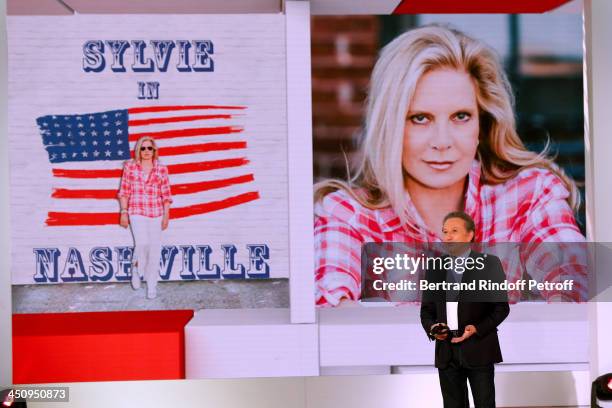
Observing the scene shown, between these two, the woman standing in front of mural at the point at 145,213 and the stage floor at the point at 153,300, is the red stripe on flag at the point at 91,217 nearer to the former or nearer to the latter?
the woman standing in front of mural at the point at 145,213

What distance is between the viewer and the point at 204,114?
827 cm

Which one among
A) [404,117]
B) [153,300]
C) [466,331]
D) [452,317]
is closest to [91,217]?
[153,300]

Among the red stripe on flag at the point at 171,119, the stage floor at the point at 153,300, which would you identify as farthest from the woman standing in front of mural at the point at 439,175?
the red stripe on flag at the point at 171,119

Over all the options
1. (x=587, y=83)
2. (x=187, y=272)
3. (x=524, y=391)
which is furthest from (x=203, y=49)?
(x=524, y=391)

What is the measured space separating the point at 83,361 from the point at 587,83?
4090mm

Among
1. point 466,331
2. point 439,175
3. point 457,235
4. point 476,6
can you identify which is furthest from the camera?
point 439,175

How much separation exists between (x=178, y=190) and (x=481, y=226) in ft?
8.72

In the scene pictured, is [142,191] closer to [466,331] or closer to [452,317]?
[452,317]

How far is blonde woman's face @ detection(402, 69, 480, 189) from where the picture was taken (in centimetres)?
802

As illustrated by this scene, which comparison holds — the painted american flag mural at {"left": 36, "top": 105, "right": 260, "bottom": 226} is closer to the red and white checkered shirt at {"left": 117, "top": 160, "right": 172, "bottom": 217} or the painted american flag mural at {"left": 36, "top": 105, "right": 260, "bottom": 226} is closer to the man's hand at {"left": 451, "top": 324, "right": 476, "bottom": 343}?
the red and white checkered shirt at {"left": 117, "top": 160, "right": 172, "bottom": 217}

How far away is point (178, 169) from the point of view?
830 centimetres

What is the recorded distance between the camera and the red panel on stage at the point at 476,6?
309 inches

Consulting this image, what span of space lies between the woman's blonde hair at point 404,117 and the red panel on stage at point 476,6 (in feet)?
0.59

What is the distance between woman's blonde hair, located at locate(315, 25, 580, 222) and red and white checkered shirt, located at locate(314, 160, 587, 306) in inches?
2.9
